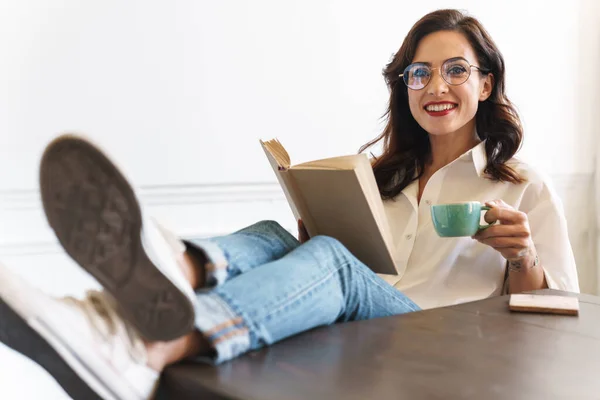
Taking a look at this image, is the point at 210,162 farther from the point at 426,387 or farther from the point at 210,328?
the point at 426,387

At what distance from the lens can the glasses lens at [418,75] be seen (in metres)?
1.54

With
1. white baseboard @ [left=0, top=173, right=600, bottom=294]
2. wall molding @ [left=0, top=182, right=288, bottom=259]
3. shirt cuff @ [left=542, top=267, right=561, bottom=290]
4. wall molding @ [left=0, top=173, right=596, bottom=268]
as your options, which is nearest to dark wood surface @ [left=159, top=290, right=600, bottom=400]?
shirt cuff @ [left=542, top=267, right=561, bottom=290]

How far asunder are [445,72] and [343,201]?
575 millimetres

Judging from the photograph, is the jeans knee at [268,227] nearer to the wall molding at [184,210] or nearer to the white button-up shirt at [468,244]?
the white button-up shirt at [468,244]

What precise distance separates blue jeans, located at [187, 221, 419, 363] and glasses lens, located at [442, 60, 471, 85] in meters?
0.66

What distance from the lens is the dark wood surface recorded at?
0.67 meters

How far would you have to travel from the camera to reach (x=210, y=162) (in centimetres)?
202

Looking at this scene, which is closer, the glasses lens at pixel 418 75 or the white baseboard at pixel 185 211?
the glasses lens at pixel 418 75

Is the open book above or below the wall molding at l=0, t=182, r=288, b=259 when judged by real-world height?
above

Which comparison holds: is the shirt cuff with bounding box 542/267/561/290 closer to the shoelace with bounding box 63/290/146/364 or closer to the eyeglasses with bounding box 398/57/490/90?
the eyeglasses with bounding box 398/57/490/90

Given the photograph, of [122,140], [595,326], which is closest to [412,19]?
[122,140]

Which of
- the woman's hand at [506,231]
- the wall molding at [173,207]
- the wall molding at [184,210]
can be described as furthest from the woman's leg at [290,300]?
the wall molding at [184,210]

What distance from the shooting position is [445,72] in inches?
60.2

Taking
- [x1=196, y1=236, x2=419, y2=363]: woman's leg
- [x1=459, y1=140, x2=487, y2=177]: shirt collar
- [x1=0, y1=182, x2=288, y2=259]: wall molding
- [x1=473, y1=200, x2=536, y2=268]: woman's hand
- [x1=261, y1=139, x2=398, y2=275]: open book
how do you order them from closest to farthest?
[x1=196, y1=236, x2=419, y2=363]: woman's leg < [x1=261, y1=139, x2=398, y2=275]: open book < [x1=473, y1=200, x2=536, y2=268]: woman's hand < [x1=459, y1=140, x2=487, y2=177]: shirt collar < [x1=0, y1=182, x2=288, y2=259]: wall molding
